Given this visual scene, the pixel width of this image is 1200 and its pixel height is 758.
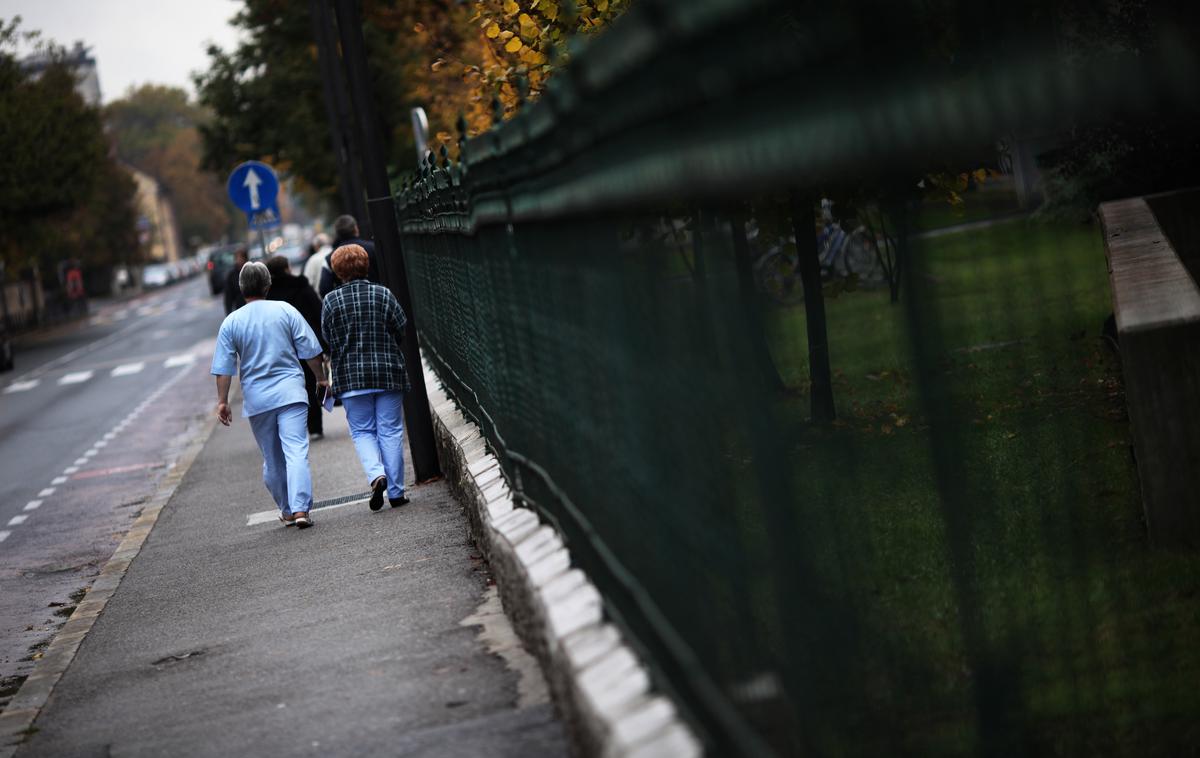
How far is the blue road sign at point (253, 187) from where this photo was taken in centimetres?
2428

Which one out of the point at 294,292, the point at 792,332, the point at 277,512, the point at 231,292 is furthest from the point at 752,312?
the point at 231,292

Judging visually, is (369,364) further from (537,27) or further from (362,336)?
(537,27)

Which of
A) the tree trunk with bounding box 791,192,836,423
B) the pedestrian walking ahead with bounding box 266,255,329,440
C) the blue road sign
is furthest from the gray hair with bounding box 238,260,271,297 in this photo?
the blue road sign

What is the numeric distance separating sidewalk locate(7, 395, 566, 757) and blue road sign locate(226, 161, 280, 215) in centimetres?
1377

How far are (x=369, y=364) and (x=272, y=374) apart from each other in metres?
0.68

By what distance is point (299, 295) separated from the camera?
14359mm

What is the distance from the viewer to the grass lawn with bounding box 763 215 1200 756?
3.35m

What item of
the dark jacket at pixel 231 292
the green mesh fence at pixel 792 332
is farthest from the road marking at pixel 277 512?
the dark jacket at pixel 231 292

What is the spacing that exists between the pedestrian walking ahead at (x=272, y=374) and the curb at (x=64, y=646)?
1.10 metres

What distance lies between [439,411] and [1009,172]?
8.71 meters

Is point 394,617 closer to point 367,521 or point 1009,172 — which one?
point 367,521

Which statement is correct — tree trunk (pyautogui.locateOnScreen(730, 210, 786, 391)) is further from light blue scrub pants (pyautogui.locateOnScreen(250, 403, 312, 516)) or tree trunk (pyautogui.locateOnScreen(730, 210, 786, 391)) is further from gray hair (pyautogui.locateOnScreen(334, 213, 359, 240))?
gray hair (pyautogui.locateOnScreen(334, 213, 359, 240))

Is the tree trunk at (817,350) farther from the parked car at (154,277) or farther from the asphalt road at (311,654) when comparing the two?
the parked car at (154,277)

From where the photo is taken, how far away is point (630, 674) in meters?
3.83
